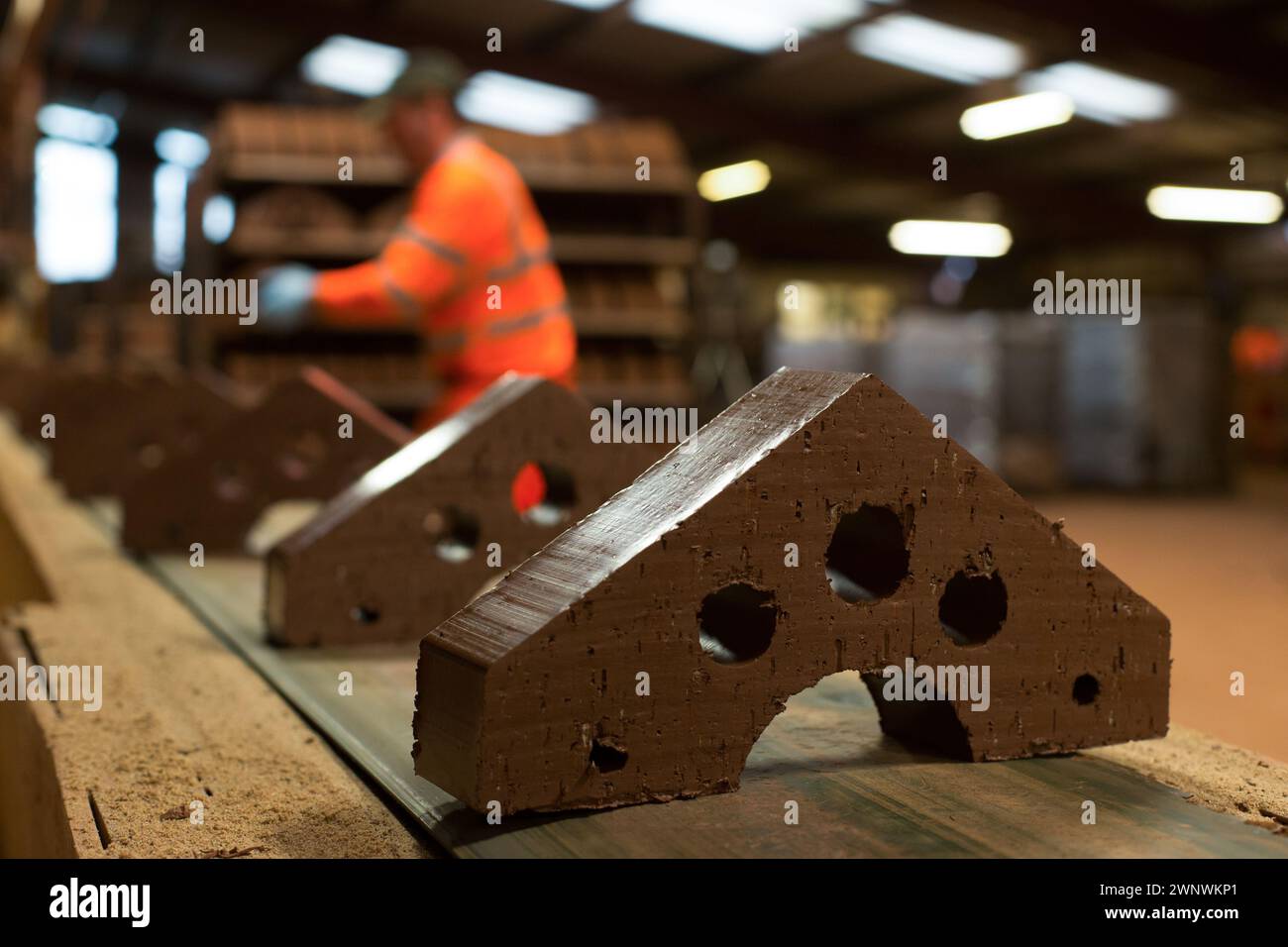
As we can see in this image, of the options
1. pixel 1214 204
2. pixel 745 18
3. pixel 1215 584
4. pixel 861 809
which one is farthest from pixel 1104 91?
pixel 861 809

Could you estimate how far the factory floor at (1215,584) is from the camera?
12.6 feet

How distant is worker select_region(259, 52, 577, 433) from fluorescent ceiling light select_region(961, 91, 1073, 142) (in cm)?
1063

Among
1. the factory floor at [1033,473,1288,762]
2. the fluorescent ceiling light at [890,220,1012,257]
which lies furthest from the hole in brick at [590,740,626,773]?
the fluorescent ceiling light at [890,220,1012,257]

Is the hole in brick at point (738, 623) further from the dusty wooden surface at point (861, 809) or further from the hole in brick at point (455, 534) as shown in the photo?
the hole in brick at point (455, 534)

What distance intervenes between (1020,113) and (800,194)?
9149mm

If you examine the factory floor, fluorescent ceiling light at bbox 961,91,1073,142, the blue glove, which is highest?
fluorescent ceiling light at bbox 961,91,1073,142

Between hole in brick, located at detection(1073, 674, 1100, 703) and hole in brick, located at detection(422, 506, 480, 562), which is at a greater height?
hole in brick, located at detection(422, 506, 480, 562)

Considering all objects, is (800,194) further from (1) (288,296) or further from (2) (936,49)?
(1) (288,296)

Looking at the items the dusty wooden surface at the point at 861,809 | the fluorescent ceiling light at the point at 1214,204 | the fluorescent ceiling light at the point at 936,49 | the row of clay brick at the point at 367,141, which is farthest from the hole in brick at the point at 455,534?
the fluorescent ceiling light at the point at 1214,204

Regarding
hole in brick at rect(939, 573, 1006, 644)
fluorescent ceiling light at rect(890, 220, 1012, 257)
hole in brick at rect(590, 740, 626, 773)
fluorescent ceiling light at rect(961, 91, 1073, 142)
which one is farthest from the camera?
fluorescent ceiling light at rect(890, 220, 1012, 257)

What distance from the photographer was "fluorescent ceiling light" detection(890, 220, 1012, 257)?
84.1ft

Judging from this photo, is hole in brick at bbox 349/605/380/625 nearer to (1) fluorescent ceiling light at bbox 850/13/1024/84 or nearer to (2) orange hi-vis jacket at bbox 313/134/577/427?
(2) orange hi-vis jacket at bbox 313/134/577/427

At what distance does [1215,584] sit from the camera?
6.74 m
